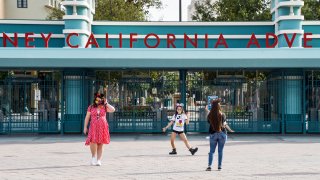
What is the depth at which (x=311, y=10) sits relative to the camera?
40469 mm

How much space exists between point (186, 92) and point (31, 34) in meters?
7.09

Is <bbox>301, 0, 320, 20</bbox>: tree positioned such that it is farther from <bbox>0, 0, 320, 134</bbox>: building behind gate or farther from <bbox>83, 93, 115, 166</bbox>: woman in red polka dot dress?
<bbox>83, 93, 115, 166</bbox>: woman in red polka dot dress

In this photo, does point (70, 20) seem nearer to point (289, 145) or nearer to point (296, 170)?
point (289, 145)

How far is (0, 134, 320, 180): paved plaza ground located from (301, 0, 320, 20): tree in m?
17.4

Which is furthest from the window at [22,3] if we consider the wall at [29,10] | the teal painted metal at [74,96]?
the teal painted metal at [74,96]

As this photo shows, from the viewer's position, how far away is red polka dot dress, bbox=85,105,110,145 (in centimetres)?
1424

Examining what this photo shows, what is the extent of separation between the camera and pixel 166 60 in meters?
23.2

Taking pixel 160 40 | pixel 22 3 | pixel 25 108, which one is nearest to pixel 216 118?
pixel 25 108

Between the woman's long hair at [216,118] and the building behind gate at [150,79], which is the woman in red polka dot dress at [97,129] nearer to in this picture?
the woman's long hair at [216,118]

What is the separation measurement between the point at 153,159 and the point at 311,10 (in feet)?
90.2

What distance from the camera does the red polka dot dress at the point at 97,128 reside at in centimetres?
1424

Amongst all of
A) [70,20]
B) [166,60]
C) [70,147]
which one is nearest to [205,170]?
[70,147]

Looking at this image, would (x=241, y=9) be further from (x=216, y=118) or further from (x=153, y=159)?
(x=216, y=118)

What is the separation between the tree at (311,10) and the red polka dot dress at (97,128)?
88.3 ft
